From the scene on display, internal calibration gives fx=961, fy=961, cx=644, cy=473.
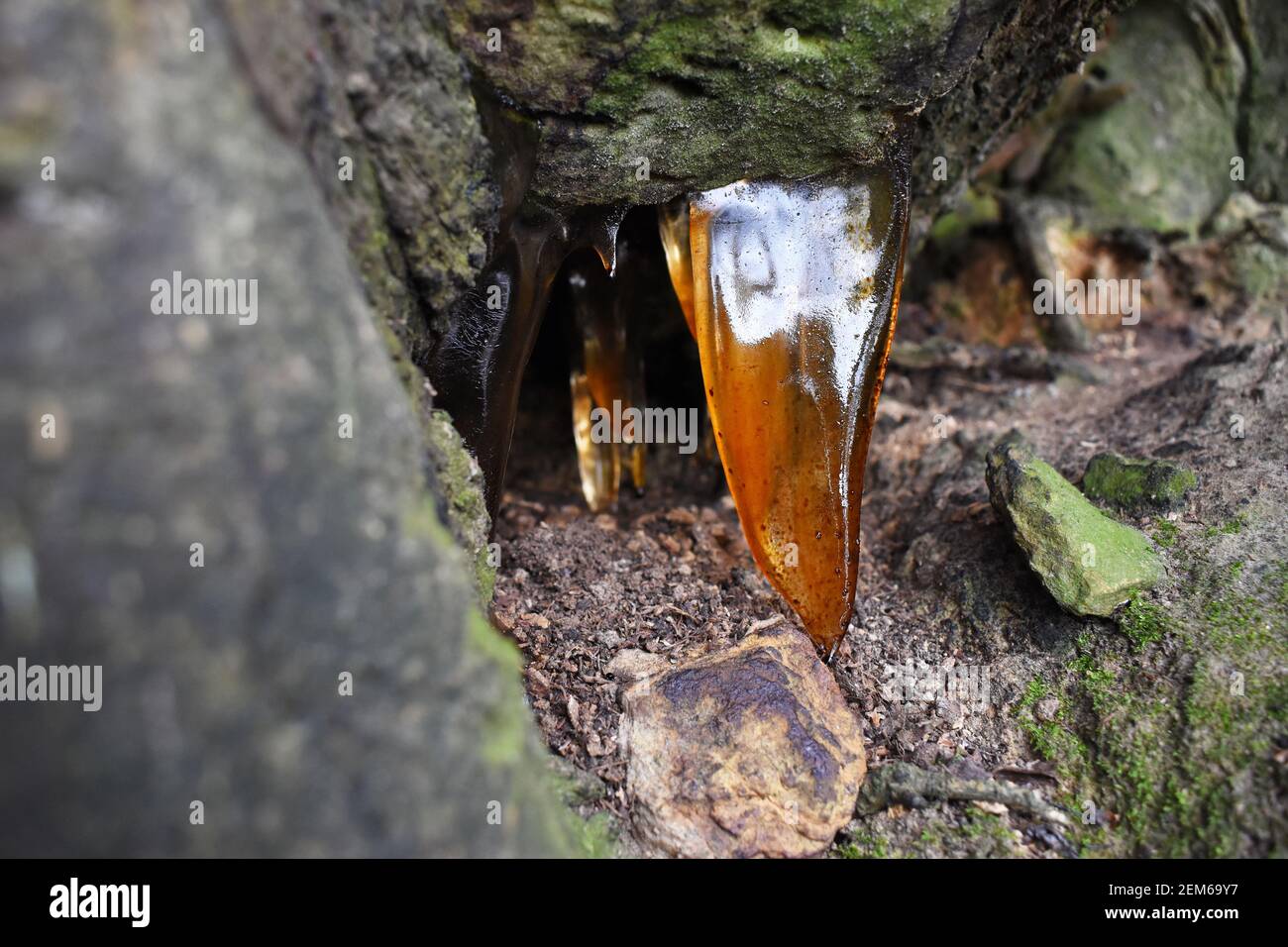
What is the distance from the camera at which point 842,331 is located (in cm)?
262

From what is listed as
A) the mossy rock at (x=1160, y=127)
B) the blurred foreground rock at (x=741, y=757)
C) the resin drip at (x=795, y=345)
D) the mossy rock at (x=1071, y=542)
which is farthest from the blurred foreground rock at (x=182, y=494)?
the mossy rock at (x=1160, y=127)

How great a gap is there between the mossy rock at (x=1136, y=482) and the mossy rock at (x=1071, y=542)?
8.1 inches

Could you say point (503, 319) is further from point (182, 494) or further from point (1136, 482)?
point (1136, 482)

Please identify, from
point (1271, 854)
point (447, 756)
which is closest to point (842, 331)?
point (1271, 854)

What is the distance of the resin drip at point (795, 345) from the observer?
2.60 m

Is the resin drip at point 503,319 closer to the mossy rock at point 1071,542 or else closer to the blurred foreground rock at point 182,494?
the blurred foreground rock at point 182,494

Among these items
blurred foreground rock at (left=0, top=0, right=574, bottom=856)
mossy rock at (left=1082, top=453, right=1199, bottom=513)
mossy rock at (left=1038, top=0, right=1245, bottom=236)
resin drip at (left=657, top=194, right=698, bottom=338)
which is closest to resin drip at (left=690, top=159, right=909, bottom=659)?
resin drip at (left=657, top=194, right=698, bottom=338)

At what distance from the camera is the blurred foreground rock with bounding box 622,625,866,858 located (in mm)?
2002

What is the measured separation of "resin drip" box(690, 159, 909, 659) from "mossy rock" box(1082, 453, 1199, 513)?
0.75m

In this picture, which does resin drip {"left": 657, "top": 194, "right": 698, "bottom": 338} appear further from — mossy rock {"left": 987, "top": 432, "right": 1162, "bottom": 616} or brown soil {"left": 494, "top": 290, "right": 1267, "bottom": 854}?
mossy rock {"left": 987, "top": 432, "right": 1162, "bottom": 616}

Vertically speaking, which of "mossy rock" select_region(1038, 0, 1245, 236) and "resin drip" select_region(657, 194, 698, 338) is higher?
"mossy rock" select_region(1038, 0, 1245, 236)

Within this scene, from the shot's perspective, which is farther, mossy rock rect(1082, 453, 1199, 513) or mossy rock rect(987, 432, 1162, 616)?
mossy rock rect(1082, 453, 1199, 513)

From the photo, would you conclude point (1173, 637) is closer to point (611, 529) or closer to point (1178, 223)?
point (611, 529)
